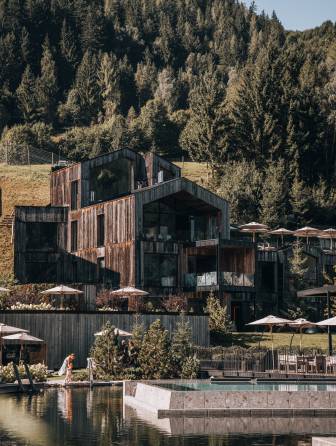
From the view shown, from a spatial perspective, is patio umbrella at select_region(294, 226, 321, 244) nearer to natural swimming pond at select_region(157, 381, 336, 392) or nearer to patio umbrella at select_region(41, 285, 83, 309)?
patio umbrella at select_region(41, 285, 83, 309)

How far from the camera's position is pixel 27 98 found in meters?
146

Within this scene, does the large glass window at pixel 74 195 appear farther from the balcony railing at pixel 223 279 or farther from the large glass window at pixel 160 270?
the balcony railing at pixel 223 279

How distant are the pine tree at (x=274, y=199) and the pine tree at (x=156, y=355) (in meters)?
46.1

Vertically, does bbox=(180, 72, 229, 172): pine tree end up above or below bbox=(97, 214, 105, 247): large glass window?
above

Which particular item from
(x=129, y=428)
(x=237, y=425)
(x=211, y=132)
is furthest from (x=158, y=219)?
(x=211, y=132)

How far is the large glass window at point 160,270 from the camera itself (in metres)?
63.2

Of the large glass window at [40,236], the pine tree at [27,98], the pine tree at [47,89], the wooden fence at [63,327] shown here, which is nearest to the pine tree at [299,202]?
the large glass window at [40,236]

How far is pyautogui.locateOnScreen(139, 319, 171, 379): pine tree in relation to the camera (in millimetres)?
42188

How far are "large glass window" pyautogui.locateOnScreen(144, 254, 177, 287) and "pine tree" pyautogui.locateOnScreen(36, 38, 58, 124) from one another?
83707mm

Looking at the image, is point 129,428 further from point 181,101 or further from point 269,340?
point 181,101

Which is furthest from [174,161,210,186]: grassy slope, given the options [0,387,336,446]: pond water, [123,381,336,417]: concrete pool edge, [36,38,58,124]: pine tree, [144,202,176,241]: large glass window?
[123,381,336,417]: concrete pool edge

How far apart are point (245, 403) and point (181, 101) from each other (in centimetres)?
13391

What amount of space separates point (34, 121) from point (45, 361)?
320 feet

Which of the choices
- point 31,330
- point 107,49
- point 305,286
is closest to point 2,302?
point 31,330
